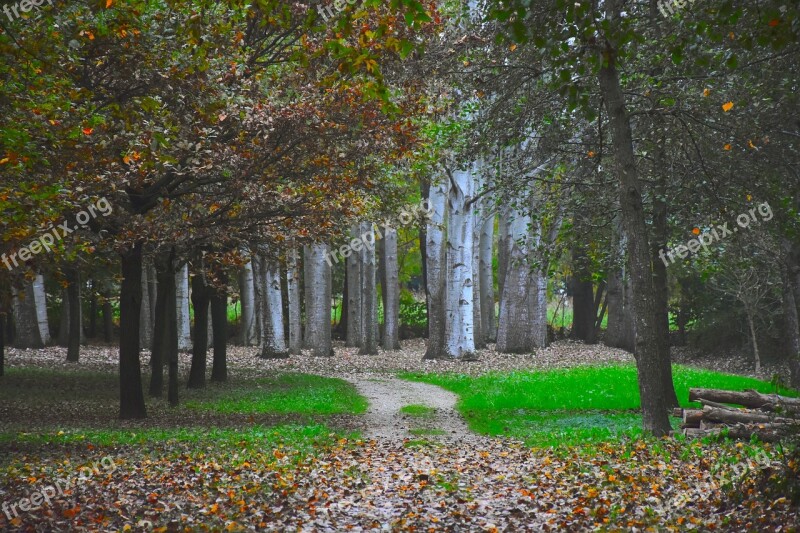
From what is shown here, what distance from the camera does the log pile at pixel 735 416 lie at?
34.7ft

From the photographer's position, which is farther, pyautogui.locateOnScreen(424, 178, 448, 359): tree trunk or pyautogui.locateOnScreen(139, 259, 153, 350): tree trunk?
pyautogui.locateOnScreen(139, 259, 153, 350): tree trunk

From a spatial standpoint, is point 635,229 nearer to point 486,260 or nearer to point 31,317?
point 31,317

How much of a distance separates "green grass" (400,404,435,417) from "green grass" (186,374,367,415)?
87 centimetres

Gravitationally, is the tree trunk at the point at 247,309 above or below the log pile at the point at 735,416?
above

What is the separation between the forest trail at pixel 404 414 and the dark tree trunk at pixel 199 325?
13.4ft

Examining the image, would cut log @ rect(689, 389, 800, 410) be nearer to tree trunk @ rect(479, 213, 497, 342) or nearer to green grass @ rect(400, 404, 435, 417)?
green grass @ rect(400, 404, 435, 417)

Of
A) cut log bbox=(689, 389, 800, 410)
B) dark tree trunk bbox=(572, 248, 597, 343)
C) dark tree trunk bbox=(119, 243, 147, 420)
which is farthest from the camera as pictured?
dark tree trunk bbox=(572, 248, 597, 343)

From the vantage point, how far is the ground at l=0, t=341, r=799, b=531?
6844mm

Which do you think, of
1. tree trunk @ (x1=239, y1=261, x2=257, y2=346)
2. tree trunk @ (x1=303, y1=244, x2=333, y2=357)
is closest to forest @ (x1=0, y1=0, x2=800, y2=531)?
tree trunk @ (x1=303, y1=244, x2=333, y2=357)

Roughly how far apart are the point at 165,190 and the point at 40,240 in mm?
4059

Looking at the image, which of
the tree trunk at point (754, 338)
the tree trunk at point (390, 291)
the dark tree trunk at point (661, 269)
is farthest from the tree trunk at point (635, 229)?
the tree trunk at point (754, 338)

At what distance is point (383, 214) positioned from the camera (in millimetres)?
18672

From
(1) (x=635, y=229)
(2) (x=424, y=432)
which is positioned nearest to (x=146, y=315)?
(2) (x=424, y=432)

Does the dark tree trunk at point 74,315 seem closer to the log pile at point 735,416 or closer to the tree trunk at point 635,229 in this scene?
the log pile at point 735,416
